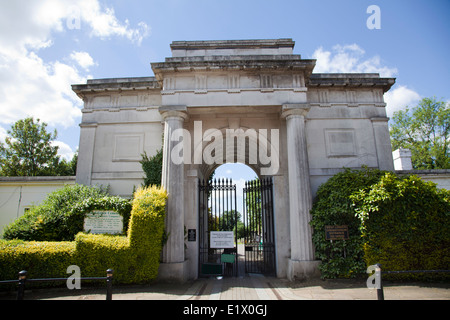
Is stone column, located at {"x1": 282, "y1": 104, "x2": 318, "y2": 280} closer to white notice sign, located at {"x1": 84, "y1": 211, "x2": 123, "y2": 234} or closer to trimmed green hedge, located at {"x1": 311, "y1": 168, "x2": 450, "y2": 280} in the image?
trimmed green hedge, located at {"x1": 311, "y1": 168, "x2": 450, "y2": 280}

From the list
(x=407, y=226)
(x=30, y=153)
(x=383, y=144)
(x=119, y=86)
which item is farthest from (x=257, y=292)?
(x=30, y=153)

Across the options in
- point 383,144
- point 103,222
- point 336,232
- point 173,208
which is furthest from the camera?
point 383,144

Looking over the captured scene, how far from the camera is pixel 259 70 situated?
10508mm

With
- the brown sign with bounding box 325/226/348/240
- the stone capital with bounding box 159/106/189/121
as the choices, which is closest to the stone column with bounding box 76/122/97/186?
the stone capital with bounding box 159/106/189/121

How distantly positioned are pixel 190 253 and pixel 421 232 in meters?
8.17

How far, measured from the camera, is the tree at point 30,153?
2475 centimetres

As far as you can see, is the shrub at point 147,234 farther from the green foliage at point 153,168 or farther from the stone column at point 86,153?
the stone column at point 86,153

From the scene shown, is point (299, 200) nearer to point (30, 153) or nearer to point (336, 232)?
point (336, 232)

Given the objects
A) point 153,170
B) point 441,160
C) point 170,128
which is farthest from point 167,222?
point 441,160

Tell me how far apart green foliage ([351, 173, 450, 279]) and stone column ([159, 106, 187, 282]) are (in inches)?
242

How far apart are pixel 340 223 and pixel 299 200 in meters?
1.55

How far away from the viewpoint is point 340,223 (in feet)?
29.4
